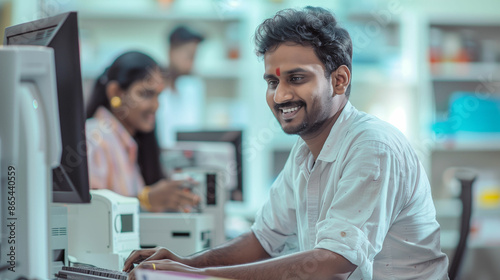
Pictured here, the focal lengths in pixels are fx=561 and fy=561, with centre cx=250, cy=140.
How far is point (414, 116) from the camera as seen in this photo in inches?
148

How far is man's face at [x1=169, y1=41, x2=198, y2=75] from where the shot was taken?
3705 millimetres

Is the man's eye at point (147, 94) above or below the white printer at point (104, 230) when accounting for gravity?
above

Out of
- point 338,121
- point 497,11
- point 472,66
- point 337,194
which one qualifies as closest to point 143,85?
point 338,121

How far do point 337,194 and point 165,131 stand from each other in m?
2.71

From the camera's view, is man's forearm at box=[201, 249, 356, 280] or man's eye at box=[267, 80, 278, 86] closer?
man's forearm at box=[201, 249, 356, 280]

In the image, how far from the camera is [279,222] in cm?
159

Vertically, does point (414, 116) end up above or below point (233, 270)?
above

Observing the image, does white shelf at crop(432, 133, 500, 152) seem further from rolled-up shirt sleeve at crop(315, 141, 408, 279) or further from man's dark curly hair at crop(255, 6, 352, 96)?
rolled-up shirt sleeve at crop(315, 141, 408, 279)

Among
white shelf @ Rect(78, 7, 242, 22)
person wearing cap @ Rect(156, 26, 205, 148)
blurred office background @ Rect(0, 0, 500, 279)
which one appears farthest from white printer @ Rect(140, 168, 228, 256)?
white shelf @ Rect(78, 7, 242, 22)

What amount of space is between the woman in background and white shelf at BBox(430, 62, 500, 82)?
1.89 metres

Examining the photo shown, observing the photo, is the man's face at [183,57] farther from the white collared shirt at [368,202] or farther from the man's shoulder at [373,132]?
the man's shoulder at [373,132]

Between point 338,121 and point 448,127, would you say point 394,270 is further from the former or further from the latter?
point 448,127

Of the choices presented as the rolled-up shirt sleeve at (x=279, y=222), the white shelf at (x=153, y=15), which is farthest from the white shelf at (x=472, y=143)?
the rolled-up shirt sleeve at (x=279, y=222)

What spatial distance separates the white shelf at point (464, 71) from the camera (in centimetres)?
373
